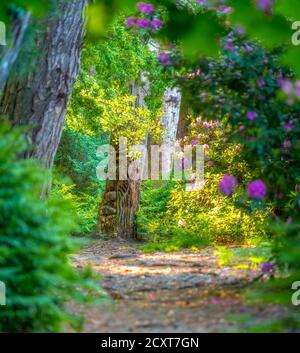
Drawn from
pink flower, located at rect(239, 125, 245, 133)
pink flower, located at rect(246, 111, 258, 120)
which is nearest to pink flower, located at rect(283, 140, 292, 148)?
pink flower, located at rect(239, 125, 245, 133)

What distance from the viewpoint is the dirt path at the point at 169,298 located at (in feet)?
13.8

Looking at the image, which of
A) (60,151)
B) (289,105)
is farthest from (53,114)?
(60,151)

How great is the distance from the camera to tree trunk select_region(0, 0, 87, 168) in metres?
6.57

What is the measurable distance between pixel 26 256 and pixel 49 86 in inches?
124

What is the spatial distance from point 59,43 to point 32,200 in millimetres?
3112

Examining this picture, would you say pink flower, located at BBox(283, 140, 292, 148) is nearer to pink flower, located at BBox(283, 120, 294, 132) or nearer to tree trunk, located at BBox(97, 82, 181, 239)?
pink flower, located at BBox(283, 120, 294, 132)

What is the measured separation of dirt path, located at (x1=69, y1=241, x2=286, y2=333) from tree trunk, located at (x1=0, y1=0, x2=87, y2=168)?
1646 mm

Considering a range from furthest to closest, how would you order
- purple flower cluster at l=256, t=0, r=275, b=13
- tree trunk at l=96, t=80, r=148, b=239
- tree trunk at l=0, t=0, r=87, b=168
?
tree trunk at l=96, t=80, r=148, b=239 → tree trunk at l=0, t=0, r=87, b=168 → purple flower cluster at l=256, t=0, r=275, b=13

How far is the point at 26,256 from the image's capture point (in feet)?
12.8

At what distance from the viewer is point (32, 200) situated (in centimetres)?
→ 411

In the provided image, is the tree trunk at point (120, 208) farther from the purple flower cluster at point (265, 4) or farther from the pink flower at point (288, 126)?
the purple flower cluster at point (265, 4)

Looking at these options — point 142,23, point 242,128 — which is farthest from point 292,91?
point 142,23

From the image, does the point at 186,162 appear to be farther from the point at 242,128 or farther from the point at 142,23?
the point at 242,128
